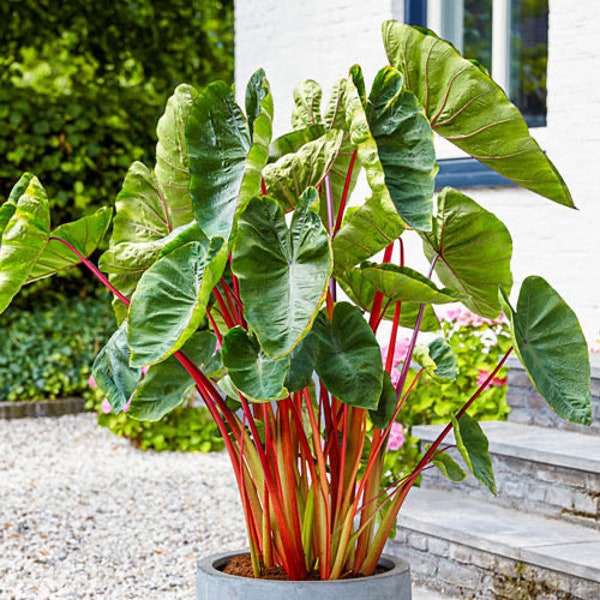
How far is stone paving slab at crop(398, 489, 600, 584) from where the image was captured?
2.56 metres

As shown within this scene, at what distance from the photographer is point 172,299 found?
1.82m

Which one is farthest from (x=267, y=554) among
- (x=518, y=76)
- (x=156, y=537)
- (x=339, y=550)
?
(x=518, y=76)

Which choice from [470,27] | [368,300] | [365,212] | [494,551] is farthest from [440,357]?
[470,27]

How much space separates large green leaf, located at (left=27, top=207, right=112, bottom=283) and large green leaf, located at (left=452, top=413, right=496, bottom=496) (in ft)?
2.50

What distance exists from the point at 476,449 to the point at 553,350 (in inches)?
11.1

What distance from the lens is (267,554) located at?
81.7 inches

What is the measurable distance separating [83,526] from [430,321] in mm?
2298

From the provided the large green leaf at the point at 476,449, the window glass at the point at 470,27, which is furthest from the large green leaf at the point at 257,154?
the window glass at the point at 470,27

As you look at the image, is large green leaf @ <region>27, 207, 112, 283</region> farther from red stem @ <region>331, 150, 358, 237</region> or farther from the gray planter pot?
the gray planter pot

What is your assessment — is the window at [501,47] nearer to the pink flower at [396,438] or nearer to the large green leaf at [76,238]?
the pink flower at [396,438]

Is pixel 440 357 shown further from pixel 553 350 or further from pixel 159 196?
pixel 159 196

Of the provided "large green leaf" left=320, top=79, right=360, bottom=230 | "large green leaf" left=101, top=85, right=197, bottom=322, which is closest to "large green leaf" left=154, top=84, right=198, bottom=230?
"large green leaf" left=101, top=85, right=197, bottom=322

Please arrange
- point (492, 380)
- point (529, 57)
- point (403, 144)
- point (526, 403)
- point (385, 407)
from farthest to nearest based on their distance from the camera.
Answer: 1. point (529, 57)
2. point (492, 380)
3. point (526, 403)
4. point (385, 407)
5. point (403, 144)

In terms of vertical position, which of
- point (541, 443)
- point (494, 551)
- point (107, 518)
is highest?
point (541, 443)
